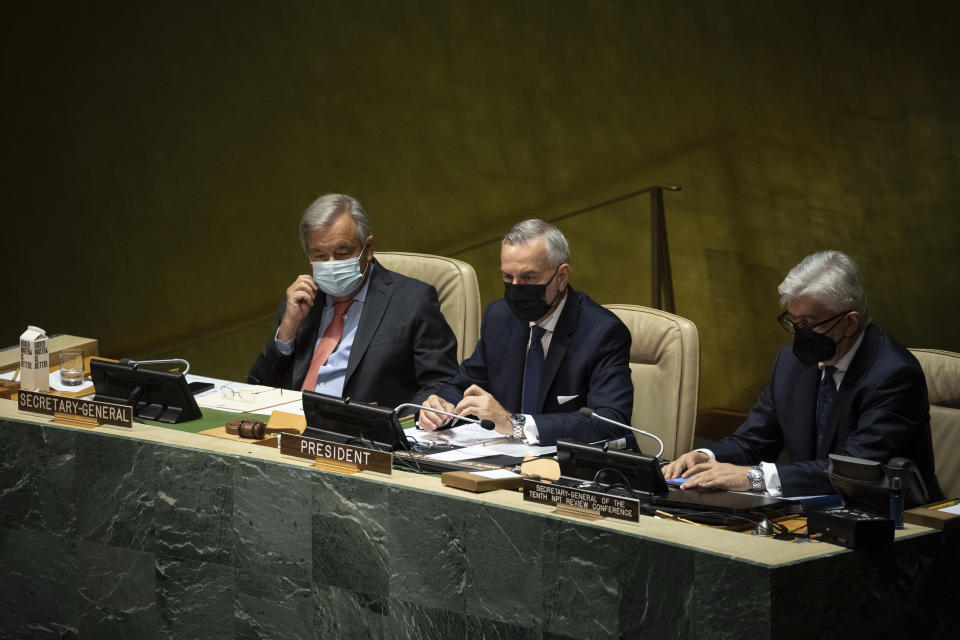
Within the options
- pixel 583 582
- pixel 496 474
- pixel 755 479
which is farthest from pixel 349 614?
pixel 755 479

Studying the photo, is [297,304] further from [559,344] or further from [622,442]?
[622,442]

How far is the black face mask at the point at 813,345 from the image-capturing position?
2.49 m

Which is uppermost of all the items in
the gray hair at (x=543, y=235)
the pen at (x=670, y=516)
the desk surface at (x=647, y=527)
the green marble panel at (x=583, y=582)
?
the gray hair at (x=543, y=235)

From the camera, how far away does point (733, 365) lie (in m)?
4.90

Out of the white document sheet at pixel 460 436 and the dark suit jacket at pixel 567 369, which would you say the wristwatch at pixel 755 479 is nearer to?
the dark suit jacket at pixel 567 369

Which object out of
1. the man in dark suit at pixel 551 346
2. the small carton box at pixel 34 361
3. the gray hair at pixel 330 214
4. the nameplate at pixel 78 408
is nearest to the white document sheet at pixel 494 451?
the man in dark suit at pixel 551 346

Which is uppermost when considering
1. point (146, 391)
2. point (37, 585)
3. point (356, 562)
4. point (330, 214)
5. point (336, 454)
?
point (330, 214)

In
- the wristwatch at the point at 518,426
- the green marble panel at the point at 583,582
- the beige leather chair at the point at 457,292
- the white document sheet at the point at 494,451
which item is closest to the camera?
the green marble panel at the point at 583,582

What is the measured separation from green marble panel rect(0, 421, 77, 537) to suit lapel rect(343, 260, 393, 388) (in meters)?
1.00

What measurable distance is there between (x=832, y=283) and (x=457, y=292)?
1444 millimetres

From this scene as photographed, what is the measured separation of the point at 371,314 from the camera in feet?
11.3

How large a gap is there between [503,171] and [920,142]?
6.12 feet

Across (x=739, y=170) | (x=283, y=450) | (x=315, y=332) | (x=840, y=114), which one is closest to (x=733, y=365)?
(x=739, y=170)

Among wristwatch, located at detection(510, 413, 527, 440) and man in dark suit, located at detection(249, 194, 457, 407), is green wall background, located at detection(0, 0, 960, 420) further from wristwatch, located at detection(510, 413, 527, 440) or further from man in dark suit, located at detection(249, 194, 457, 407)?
wristwatch, located at detection(510, 413, 527, 440)
